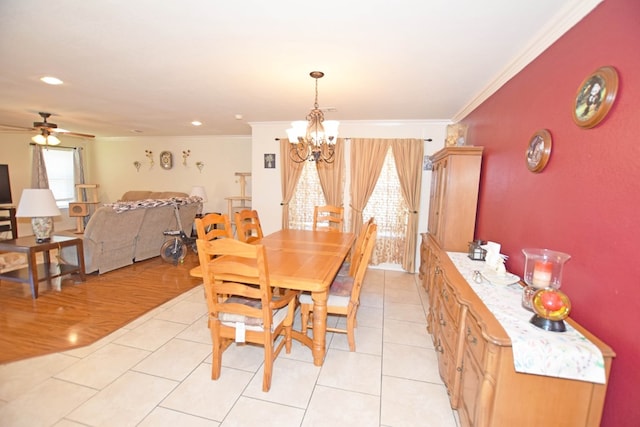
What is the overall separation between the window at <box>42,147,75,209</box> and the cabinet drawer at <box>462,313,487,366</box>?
27.7 feet

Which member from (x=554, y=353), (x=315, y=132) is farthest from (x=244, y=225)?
(x=554, y=353)

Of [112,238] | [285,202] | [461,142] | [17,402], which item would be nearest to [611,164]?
[461,142]

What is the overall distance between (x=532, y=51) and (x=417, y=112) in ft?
6.36

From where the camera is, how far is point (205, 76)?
8.70 ft

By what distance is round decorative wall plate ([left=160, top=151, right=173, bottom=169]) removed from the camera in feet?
22.6

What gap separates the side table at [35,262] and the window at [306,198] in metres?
2.94

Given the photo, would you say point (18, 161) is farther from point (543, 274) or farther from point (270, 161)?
point (543, 274)

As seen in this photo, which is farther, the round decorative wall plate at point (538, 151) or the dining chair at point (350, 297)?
the dining chair at point (350, 297)

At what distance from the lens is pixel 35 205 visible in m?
3.32

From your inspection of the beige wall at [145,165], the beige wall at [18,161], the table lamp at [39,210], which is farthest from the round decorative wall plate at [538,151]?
the beige wall at [18,161]

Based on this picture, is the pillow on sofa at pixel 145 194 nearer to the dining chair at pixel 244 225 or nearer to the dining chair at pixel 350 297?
the dining chair at pixel 244 225

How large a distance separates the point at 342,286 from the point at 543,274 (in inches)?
58.8

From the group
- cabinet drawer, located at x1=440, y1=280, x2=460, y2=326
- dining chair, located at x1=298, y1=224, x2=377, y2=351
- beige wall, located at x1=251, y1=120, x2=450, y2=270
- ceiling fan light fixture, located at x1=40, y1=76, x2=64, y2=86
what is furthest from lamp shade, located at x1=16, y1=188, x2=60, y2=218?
cabinet drawer, located at x1=440, y1=280, x2=460, y2=326

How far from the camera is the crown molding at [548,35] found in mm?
1485
